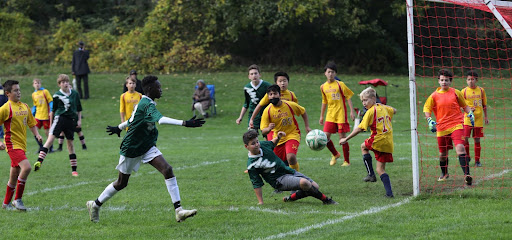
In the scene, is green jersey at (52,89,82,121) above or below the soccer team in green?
above

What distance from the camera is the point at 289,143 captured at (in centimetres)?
974

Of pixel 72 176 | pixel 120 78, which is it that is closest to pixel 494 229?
pixel 72 176

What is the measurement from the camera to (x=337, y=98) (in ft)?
41.2

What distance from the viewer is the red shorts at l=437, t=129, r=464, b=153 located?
391 inches

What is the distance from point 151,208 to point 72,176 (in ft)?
13.1

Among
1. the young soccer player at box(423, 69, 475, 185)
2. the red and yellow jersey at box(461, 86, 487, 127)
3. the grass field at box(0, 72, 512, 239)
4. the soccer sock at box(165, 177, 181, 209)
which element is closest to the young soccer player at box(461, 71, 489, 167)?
the red and yellow jersey at box(461, 86, 487, 127)

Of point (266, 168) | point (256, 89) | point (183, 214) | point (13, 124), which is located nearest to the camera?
point (183, 214)

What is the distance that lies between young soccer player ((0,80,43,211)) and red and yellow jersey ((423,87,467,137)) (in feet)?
20.1

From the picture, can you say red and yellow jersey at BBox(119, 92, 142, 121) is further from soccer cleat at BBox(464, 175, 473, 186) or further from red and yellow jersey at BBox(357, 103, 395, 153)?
soccer cleat at BBox(464, 175, 473, 186)

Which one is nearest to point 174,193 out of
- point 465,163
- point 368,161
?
point 368,161

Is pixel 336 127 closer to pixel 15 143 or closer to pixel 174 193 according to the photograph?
pixel 174 193

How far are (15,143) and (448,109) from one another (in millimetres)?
6491

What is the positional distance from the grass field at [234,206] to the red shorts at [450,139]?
0.65 metres

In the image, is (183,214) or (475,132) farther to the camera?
(475,132)
